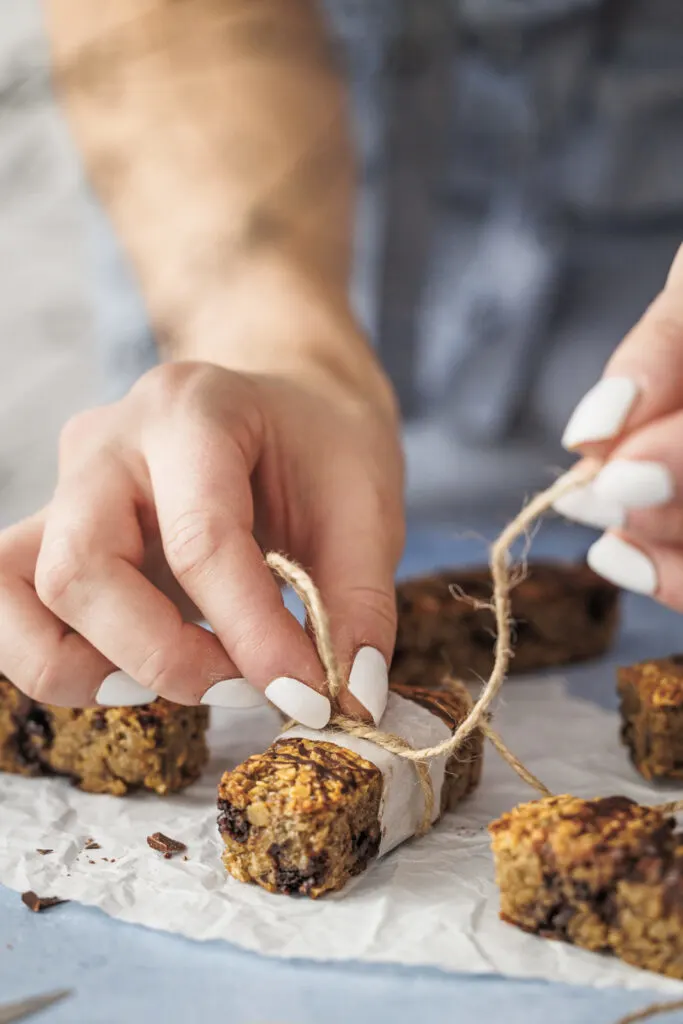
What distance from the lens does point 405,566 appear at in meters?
2.46

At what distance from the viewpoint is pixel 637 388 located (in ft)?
3.64

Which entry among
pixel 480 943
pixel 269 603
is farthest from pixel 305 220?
pixel 480 943

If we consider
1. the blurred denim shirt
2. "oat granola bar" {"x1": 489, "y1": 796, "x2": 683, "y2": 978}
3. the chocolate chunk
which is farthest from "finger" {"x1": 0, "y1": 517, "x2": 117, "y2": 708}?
the blurred denim shirt

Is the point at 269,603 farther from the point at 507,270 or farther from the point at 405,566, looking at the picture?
the point at 507,270

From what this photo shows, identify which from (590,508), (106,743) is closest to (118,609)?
(106,743)

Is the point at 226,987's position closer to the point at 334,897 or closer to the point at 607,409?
the point at 334,897

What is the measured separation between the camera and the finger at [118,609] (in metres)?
1.32

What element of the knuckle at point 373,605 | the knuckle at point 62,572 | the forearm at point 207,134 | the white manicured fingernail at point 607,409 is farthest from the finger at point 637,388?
the forearm at point 207,134

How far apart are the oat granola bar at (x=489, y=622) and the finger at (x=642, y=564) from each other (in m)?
0.57

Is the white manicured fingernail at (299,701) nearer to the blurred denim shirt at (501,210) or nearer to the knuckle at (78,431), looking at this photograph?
the knuckle at (78,431)

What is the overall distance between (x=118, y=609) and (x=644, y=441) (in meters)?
0.62

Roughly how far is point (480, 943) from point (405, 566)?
4.42ft

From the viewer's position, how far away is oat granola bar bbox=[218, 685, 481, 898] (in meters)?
1.19

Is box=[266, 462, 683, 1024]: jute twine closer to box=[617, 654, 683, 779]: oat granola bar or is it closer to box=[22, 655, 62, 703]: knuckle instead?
box=[617, 654, 683, 779]: oat granola bar
